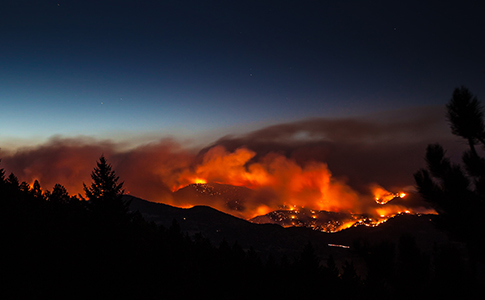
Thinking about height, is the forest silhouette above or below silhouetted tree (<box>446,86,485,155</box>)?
below

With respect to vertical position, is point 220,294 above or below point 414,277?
below

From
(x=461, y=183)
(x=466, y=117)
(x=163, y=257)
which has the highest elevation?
(x=466, y=117)

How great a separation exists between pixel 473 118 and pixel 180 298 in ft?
113

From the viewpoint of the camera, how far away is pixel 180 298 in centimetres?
3112

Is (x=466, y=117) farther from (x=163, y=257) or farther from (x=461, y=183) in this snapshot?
(x=163, y=257)

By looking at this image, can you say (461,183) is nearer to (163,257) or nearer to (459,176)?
(459,176)

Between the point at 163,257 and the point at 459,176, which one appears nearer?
the point at 459,176

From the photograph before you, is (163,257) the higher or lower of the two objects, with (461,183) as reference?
lower

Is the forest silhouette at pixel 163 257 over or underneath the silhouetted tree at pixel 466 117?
underneath

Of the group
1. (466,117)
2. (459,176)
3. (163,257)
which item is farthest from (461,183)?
(163,257)

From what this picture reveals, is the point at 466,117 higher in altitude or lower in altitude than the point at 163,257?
higher

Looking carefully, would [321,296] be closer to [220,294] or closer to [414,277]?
[220,294]

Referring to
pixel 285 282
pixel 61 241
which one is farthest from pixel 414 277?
pixel 285 282

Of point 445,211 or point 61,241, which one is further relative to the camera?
point 61,241
